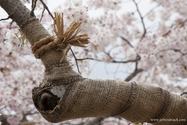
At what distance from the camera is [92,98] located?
0.72m

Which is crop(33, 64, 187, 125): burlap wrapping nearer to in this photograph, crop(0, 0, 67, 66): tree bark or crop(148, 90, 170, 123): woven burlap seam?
crop(148, 90, 170, 123): woven burlap seam

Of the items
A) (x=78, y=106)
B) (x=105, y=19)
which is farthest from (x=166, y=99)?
(x=105, y=19)

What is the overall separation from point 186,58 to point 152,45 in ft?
2.02

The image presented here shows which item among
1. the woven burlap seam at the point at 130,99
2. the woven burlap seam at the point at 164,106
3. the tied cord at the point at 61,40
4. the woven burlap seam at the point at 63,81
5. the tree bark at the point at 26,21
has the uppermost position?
the tree bark at the point at 26,21

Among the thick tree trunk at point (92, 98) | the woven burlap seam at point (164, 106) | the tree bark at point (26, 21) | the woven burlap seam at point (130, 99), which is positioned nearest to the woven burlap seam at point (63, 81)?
Answer: the thick tree trunk at point (92, 98)

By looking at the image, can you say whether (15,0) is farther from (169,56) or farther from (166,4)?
(166,4)

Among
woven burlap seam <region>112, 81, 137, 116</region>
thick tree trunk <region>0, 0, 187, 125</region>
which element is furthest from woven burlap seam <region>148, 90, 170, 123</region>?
woven burlap seam <region>112, 81, 137, 116</region>

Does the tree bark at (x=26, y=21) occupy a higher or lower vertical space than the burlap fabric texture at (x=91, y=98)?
higher

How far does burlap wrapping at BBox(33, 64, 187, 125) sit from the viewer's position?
2.36 feet

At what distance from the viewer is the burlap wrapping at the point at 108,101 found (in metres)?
0.72

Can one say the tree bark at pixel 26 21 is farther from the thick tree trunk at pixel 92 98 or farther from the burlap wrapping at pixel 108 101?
the burlap wrapping at pixel 108 101

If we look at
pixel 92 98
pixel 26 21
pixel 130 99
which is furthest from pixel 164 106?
pixel 26 21

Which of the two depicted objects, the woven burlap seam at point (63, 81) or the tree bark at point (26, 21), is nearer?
the woven burlap seam at point (63, 81)

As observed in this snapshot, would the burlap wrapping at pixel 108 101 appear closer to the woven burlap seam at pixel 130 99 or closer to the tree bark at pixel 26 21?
the woven burlap seam at pixel 130 99
